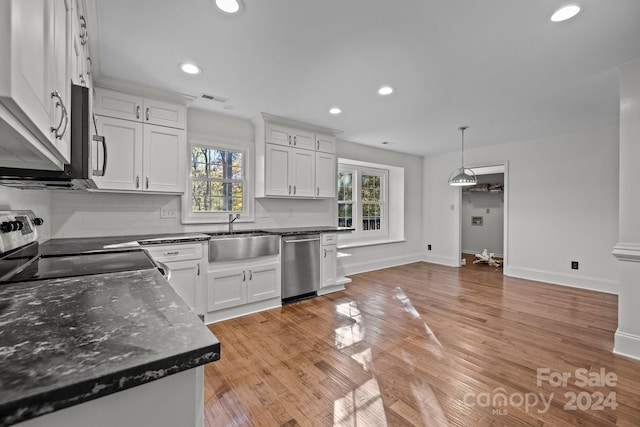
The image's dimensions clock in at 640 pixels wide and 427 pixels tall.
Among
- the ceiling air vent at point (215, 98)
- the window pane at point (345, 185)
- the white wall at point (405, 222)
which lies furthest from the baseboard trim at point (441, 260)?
the ceiling air vent at point (215, 98)

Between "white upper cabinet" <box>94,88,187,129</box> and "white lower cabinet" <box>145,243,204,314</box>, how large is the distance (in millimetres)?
1324

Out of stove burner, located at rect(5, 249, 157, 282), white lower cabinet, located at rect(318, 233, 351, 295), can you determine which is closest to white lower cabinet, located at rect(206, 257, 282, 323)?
white lower cabinet, located at rect(318, 233, 351, 295)

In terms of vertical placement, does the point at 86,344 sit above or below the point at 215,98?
below

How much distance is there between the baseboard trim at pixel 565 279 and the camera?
4113mm

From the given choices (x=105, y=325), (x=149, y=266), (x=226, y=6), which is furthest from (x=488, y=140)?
(x=105, y=325)

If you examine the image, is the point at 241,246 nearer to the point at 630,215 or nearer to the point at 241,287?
the point at 241,287

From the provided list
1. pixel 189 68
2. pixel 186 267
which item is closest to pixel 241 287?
pixel 186 267

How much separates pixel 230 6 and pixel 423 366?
2781 millimetres

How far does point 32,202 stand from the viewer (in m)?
2.10

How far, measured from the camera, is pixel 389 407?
67.8 inches

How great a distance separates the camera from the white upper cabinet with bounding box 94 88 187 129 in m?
2.69

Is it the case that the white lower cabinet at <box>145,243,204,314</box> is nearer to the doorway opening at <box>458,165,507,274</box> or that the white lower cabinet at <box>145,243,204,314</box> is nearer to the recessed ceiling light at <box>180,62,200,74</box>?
the recessed ceiling light at <box>180,62,200,74</box>

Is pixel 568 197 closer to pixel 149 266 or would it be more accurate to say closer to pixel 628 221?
pixel 628 221

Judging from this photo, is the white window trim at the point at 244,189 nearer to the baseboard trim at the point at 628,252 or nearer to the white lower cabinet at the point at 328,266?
the white lower cabinet at the point at 328,266
